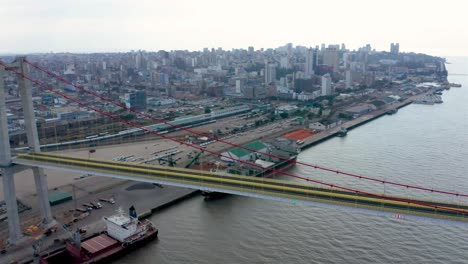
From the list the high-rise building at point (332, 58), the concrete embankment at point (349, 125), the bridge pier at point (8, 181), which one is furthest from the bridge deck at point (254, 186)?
the high-rise building at point (332, 58)

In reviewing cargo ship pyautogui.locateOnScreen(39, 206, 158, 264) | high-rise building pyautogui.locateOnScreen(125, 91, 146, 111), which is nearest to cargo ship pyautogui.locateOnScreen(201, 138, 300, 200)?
cargo ship pyautogui.locateOnScreen(39, 206, 158, 264)

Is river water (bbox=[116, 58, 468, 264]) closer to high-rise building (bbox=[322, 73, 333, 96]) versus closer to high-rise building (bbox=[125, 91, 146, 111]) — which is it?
high-rise building (bbox=[125, 91, 146, 111])

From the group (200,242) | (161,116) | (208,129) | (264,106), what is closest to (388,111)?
(264,106)

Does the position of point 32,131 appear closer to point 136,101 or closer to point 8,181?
point 8,181

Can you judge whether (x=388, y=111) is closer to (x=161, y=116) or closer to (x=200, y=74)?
(x=161, y=116)

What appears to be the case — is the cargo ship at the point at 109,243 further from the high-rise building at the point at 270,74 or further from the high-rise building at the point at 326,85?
the high-rise building at the point at 270,74

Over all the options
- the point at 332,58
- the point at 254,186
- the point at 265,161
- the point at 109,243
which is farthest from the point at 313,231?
the point at 332,58

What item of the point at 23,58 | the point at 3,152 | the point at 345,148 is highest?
the point at 23,58

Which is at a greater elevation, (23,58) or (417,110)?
(23,58)
